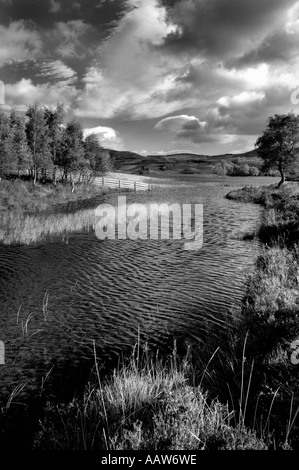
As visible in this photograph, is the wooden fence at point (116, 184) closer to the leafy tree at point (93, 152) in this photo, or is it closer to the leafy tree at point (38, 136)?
the leafy tree at point (93, 152)

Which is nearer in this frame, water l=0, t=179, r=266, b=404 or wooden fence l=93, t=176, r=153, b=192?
water l=0, t=179, r=266, b=404

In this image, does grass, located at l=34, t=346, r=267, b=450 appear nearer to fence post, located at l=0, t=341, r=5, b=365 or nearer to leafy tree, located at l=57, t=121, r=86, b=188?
fence post, located at l=0, t=341, r=5, b=365

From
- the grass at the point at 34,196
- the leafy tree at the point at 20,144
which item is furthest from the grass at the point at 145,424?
the leafy tree at the point at 20,144

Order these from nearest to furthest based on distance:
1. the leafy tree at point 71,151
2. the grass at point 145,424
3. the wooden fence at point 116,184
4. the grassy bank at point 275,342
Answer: the grass at point 145,424, the grassy bank at point 275,342, the leafy tree at point 71,151, the wooden fence at point 116,184

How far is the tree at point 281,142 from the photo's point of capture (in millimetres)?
54250

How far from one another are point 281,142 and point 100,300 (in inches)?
2047

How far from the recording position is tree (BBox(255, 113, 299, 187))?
54.2 m

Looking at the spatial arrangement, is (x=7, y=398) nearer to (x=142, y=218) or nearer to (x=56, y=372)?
(x=56, y=372)

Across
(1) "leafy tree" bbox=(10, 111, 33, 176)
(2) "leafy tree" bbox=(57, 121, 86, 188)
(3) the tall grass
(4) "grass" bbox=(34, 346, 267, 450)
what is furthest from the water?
(2) "leafy tree" bbox=(57, 121, 86, 188)

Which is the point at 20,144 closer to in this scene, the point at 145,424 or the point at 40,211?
Answer: the point at 40,211

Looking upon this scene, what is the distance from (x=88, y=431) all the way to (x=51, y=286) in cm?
978

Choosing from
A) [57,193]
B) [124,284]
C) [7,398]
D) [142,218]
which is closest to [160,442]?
[7,398]

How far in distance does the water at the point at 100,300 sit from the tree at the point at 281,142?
39113 millimetres

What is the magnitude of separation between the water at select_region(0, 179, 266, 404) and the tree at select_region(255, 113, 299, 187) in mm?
39113
